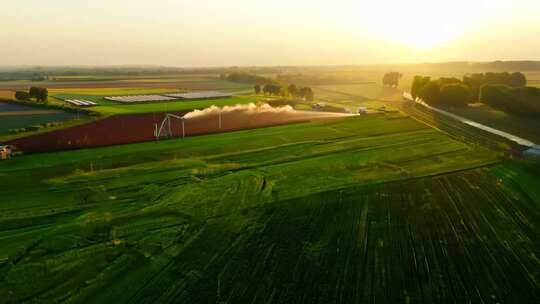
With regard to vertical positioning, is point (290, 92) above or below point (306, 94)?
above

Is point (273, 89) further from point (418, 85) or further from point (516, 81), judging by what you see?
point (516, 81)

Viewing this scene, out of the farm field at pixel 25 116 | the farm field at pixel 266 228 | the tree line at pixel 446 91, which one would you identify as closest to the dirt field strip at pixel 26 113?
the farm field at pixel 25 116

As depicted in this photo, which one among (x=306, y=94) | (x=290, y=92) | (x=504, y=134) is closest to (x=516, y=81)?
(x=306, y=94)

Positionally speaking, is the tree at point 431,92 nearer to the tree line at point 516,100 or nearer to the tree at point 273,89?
the tree line at point 516,100

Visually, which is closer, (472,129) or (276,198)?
(276,198)

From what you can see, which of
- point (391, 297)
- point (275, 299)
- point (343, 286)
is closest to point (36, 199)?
point (275, 299)

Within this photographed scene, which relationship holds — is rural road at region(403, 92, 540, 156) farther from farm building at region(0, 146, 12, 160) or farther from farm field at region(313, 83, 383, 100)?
farm building at region(0, 146, 12, 160)

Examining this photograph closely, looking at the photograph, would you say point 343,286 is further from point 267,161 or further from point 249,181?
point 267,161
